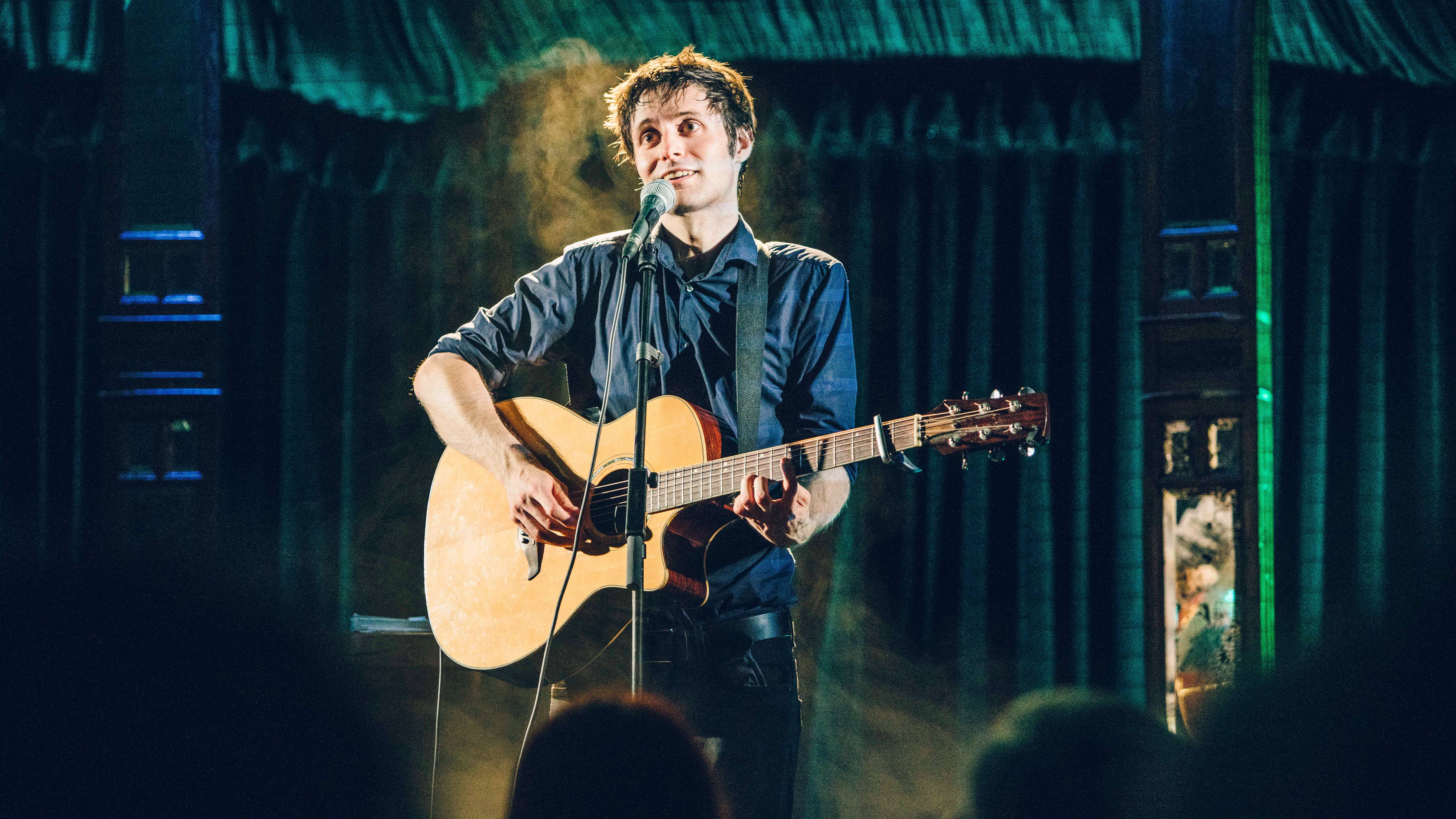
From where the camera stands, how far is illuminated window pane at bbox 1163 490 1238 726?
383cm

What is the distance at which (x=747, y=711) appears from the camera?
3.06m

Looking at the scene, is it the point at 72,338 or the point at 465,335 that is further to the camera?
the point at 72,338

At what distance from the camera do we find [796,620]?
13.9ft

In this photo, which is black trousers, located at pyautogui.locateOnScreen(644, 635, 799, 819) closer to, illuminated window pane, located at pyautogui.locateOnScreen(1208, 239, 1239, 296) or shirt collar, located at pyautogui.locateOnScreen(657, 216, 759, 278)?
shirt collar, located at pyautogui.locateOnScreen(657, 216, 759, 278)

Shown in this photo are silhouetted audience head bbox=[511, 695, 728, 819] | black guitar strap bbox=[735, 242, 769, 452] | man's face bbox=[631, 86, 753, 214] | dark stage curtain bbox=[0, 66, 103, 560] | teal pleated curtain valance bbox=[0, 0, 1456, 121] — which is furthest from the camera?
dark stage curtain bbox=[0, 66, 103, 560]

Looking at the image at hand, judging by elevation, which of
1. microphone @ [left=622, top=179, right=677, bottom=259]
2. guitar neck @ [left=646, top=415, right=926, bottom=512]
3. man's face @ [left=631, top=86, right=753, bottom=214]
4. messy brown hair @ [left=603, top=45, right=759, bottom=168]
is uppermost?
messy brown hair @ [left=603, top=45, right=759, bottom=168]

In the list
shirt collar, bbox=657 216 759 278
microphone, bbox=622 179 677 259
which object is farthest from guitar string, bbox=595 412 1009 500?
shirt collar, bbox=657 216 759 278

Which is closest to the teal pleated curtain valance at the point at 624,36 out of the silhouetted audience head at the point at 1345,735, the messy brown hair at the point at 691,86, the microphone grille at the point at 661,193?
the messy brown hair at the point at 691,86

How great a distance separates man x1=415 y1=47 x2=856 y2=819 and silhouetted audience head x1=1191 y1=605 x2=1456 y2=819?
5.96 feet

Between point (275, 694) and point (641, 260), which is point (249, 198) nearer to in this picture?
point (641, 260)

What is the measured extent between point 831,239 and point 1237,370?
54.4 inches

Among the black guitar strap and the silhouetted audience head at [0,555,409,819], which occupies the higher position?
the black guitar strap

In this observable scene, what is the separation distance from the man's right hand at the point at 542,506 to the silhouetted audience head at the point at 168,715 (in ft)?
5.56

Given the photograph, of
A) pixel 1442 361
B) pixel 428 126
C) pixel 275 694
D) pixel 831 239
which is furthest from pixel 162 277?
pixel 1442 361
